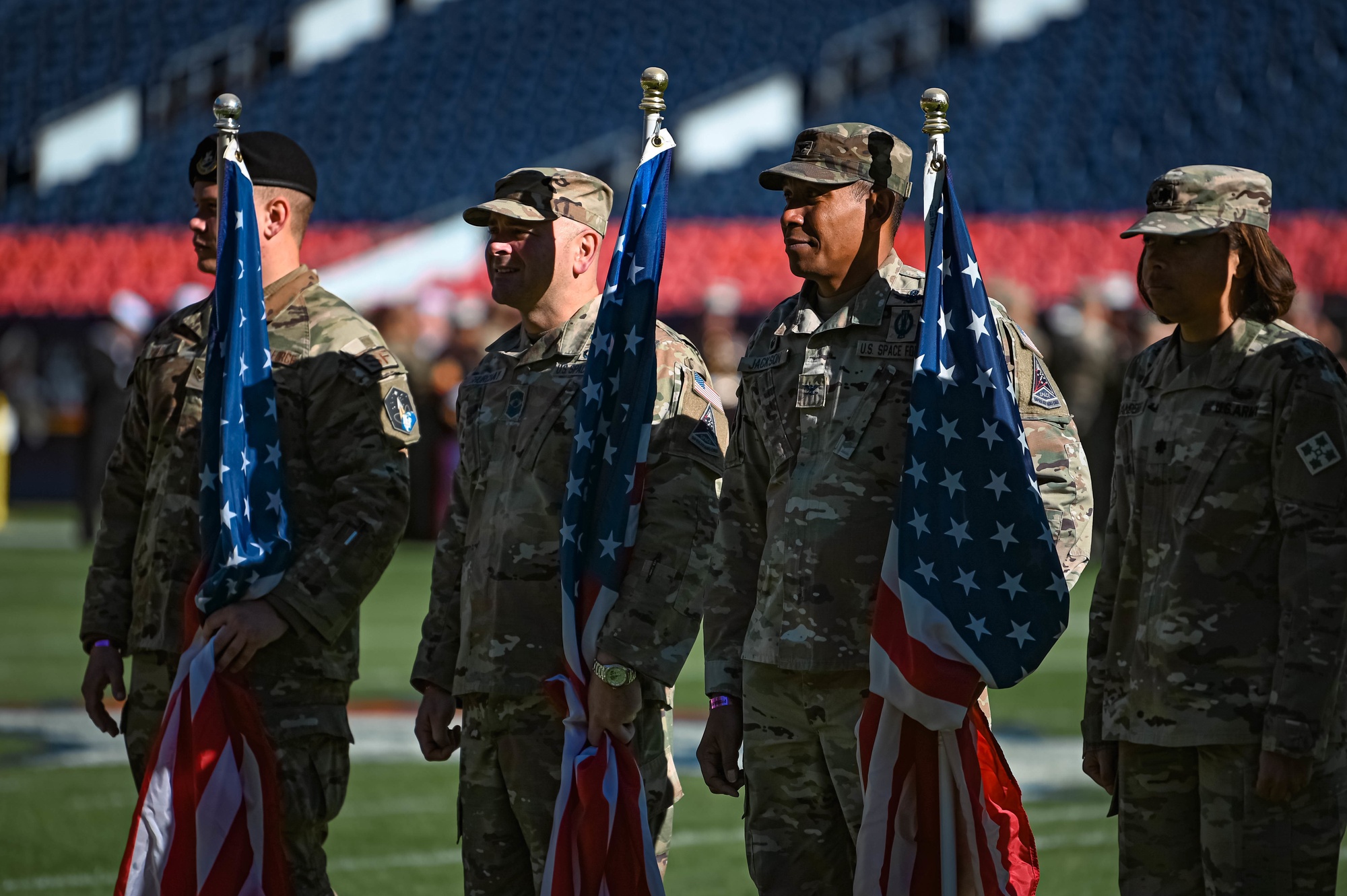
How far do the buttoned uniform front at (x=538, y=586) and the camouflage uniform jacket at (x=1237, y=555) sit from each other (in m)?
1.02

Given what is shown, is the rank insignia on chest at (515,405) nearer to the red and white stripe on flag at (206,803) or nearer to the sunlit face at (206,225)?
the red and white stripe on flag at (206,803)

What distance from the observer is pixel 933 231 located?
4004 mm

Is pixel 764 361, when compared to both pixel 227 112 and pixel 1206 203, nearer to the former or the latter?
pixel 1206 203

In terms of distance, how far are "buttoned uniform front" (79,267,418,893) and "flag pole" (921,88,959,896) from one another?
1502 mm

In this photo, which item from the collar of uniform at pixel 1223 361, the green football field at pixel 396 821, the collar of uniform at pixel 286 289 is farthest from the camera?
the green football field at pixel 396 821

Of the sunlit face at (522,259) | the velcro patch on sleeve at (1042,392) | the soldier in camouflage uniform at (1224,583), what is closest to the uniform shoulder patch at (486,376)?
the sunlit face at (522,259)

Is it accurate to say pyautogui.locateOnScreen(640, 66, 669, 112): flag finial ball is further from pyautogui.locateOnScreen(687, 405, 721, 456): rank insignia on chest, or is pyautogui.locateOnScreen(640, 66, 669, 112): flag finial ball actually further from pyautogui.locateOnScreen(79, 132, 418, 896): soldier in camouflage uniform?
pyautogui.locateOnScreen(79, 132, 418, 896): soldier in camouflage uniform

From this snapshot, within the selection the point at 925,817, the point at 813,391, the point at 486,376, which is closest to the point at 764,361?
the point at 813,391

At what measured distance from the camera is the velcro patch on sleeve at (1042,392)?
13.0 ft

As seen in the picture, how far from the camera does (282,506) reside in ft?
15.1

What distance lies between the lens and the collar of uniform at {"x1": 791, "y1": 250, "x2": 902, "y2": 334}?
3.93m

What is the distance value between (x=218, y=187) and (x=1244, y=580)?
2.82 meters

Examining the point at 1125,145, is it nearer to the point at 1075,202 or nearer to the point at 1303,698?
the point at 1075,202

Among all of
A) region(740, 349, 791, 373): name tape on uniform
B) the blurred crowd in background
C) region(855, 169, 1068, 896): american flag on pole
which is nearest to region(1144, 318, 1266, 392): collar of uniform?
region(855, 169, 1068, 896): american flag on pole
